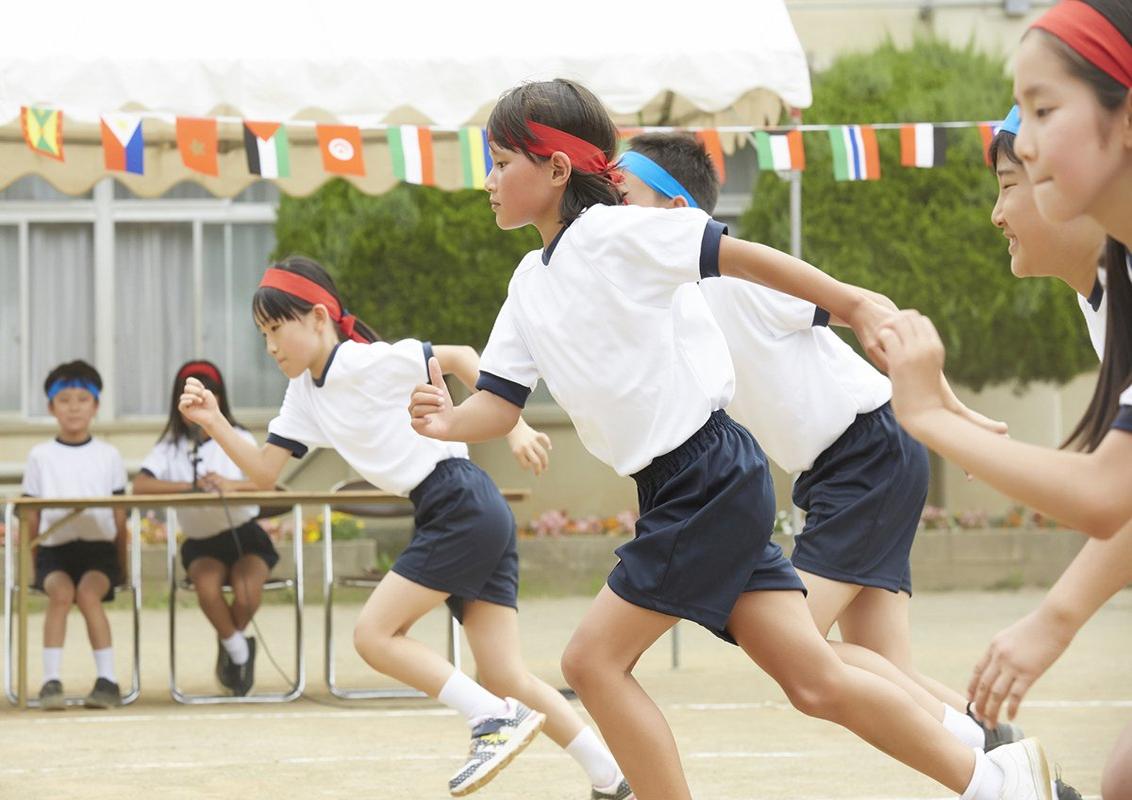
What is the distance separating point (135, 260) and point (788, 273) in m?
12.3

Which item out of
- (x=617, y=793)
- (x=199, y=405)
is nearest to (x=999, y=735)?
(x=617, y=793)

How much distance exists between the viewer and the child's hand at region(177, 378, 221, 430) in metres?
4.58

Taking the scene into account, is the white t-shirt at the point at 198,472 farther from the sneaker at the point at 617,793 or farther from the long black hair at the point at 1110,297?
the long black hair at the point at 1110,297

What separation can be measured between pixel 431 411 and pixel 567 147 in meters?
0.65

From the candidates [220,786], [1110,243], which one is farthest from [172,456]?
[1110,243]

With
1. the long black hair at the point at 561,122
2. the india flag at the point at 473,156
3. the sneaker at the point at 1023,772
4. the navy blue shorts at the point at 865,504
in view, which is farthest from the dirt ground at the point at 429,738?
the india flag at the point at 473,156

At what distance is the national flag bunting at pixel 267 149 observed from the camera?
788 centimetres

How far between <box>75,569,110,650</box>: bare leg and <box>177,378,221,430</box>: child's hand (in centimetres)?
287

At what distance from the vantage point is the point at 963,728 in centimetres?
392

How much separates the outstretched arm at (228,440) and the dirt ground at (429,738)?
959 millimetres

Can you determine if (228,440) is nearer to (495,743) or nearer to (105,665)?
(495,743)

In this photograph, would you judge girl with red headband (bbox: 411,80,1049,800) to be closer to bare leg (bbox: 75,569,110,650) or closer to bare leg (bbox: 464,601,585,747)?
bare leg (bbox: 464,601,585,747)

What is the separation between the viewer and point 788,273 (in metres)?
3.03

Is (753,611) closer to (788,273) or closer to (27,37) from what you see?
(788,273)
